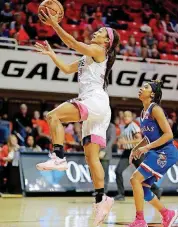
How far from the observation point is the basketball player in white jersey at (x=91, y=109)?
20.5 feet

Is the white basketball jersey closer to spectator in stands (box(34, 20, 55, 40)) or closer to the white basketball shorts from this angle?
the white basketball shorts

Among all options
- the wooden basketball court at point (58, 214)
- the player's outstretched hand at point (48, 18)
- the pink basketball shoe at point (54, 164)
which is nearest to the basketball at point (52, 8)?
the player's outstretched hand at point (48, 18)

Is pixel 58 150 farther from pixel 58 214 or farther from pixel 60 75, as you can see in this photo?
pixel 60 75

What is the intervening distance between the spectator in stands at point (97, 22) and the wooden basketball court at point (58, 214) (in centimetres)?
811

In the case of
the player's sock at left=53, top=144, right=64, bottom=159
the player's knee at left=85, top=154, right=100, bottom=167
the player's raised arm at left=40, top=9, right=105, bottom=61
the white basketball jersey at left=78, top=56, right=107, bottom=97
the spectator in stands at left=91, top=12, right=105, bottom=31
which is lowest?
the spectator in stands at left=91, top=12, right=105, bottom=31

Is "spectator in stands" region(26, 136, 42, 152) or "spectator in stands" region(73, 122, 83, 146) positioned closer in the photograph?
"spectator in stands" region(26, 136, 42, 152)

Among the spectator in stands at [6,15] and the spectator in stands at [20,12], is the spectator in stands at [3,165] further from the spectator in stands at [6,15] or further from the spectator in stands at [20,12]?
the spectator in stands at [20,12]

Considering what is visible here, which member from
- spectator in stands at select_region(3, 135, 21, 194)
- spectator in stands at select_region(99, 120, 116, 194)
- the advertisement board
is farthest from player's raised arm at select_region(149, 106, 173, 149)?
the advertisement board

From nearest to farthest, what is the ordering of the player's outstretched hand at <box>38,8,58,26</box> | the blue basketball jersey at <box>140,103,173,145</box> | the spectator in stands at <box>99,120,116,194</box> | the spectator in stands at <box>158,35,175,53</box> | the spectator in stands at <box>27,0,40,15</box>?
the player's outstretched hand at <box>38,8,58,26</box> < the blue basketball jersey at <box>140,103,173,145</box> < the spectator in stands at <box>99,120,116,194</box> < the spectator in stands at <box>27,0,40,15</box> < the spectator in stands at <box>158,35,175,53</box>

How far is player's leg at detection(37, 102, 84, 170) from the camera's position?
20.4 ft

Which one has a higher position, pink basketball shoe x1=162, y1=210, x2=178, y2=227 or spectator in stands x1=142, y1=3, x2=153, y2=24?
spectator in stands x1=142, y1=3, x2=153, y2=24

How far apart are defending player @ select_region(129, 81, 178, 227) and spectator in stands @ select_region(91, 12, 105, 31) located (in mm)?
11764

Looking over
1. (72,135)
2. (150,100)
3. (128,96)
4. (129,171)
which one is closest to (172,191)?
(129,171)

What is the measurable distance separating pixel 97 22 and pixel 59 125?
517 inches
